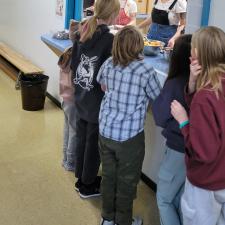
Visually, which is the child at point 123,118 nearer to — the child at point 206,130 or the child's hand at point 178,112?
the child's hand at point 178,112

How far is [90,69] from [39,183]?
39.5 inches

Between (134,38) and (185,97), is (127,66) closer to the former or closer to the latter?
(134,38)

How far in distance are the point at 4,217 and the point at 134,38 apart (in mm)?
1358

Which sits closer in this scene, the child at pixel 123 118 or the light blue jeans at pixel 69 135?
the child at pixel 123 118

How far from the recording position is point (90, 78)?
2311mm

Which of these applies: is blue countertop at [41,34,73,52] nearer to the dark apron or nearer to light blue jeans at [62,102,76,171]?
light blue jeans at [62,102,76,171]

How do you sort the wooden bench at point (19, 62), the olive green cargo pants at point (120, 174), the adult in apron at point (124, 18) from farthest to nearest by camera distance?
the wooden bench at point (19, 62)
the adult in apron at point (124, 18)
the olive green cargo pants at point (120, 174)

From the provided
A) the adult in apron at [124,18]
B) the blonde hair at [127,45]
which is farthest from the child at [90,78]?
the adult in apron at [124,18]

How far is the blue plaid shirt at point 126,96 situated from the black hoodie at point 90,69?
151mm

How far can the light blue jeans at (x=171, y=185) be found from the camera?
6.26 ft

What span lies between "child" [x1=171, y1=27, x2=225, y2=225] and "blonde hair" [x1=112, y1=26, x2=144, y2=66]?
422 millimetres

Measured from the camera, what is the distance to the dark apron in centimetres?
336

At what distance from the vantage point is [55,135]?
11.9ft

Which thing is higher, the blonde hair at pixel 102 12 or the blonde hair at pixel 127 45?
the blonde hair at pixel 102 12
